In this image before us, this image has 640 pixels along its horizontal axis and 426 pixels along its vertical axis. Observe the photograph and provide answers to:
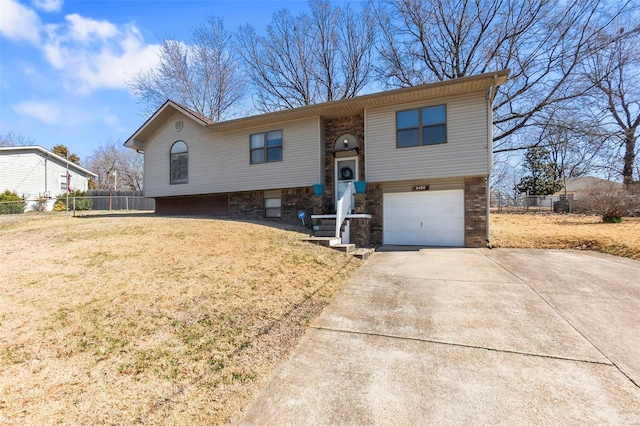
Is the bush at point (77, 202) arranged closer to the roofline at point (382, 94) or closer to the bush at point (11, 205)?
the bush at point (11, 205)

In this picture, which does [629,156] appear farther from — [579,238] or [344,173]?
[344,173]

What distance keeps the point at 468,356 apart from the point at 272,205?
1015cm

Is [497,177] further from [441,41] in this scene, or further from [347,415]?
[347,415]

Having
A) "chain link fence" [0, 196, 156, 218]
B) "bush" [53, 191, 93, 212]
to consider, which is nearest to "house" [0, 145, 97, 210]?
"chain link fence" [0, 196, 156, 218]

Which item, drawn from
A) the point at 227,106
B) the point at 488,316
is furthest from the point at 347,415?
the point at 227,106

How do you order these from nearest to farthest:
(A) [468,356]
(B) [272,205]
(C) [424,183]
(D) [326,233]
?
(A) [468,356] < (D) [326,233] < (C) [424,183] < (B) [272,205]

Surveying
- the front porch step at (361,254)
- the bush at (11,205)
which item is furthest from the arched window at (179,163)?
the bush at (11,205)

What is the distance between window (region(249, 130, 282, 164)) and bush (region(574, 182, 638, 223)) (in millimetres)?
13898

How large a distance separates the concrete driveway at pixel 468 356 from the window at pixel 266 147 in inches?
300

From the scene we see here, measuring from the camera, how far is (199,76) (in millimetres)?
22484

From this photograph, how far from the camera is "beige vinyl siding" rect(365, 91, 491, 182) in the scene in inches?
348

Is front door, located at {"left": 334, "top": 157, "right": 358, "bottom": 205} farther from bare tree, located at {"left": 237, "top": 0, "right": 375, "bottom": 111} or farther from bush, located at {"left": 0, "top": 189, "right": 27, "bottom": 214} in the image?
bush, located at {"left": 0, "top": 189, "right": 27, "bottom": 214}

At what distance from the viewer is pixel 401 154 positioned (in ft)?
31.9

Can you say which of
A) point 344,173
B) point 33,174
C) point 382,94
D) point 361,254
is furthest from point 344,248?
point 33,174
